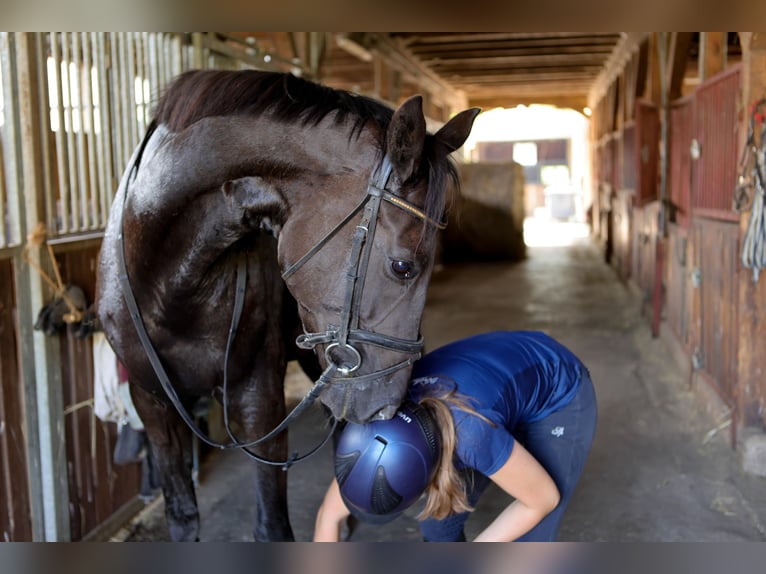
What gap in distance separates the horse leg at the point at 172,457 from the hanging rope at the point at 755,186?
2.30 metres

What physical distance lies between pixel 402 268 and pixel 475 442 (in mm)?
423

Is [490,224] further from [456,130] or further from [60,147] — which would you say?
[456,130]

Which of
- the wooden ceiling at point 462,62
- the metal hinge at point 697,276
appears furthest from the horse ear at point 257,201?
the metal hinge at point 697,276

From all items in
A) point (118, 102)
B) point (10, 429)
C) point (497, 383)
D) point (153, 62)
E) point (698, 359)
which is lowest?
point (698, 359)

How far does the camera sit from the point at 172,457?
2.23 metres

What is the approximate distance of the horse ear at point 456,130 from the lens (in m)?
1.46

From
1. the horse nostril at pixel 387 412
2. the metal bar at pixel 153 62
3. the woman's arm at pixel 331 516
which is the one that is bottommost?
the woman's arm at pixel 331 516

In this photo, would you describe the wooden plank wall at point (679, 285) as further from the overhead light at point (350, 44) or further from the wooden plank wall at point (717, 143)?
the overhead light at point (350, 44)

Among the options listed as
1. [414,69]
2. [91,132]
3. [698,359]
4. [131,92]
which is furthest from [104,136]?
[414,69]

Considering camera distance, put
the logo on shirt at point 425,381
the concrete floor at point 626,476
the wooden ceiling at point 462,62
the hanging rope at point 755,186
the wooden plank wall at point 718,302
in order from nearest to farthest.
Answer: the logo on shirt at point 425,381
the concrete floor at point 626,476
the hanging rope at point 755,186
the wooden plank wall at point 718,302
the wooden ceiling at point 462,62

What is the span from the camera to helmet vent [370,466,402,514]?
4.69ft

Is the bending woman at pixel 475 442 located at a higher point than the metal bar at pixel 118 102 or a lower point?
lower
